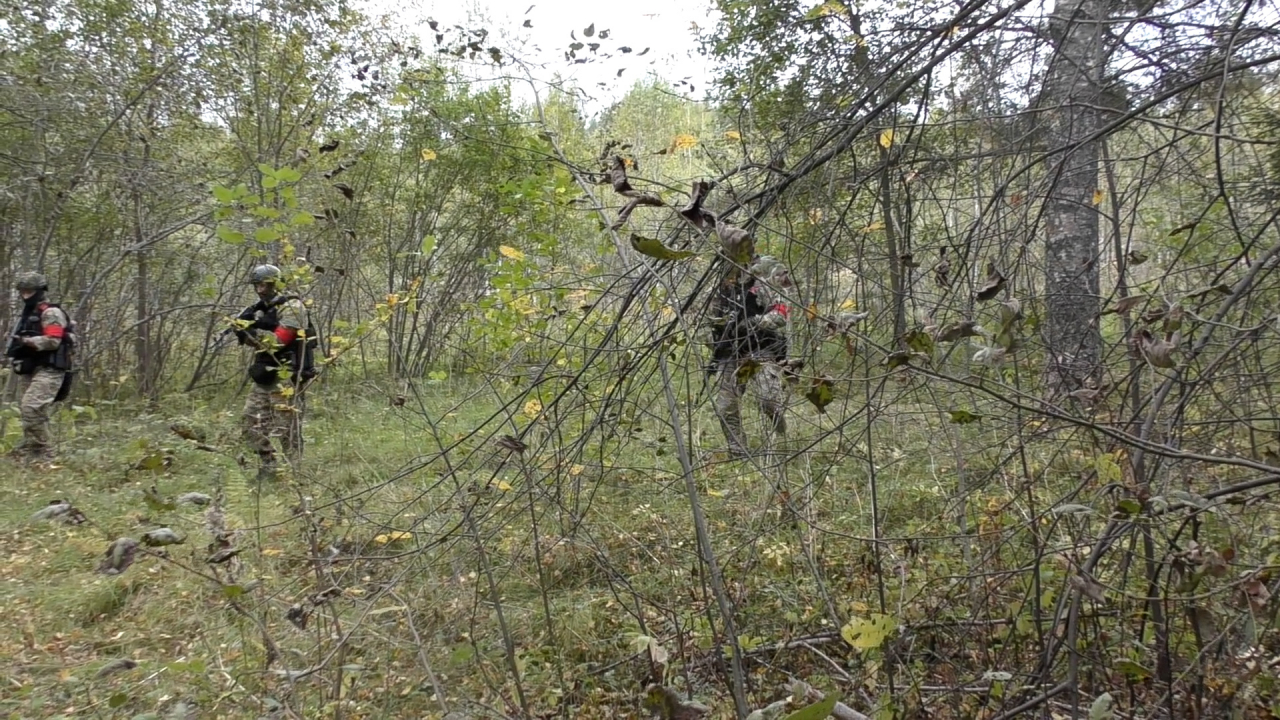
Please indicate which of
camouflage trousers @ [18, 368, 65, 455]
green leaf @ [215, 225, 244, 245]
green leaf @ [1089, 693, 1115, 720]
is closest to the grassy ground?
green leaf @ [1089, 693, 1115, 720]

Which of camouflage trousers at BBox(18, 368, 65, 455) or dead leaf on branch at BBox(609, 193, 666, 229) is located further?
camouflage trousers at BBox(18, 368, 65, 455)

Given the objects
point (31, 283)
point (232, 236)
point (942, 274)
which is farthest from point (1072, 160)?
point (31, 283)

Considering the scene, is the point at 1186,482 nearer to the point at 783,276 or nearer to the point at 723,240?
the point at 783,276

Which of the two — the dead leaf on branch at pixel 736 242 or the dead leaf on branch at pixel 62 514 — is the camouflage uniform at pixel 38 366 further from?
the dead leaf on branch at pixel 736 242

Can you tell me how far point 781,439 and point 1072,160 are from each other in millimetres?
1668

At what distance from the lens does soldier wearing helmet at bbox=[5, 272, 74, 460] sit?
208 inches

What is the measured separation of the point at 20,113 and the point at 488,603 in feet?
17.6

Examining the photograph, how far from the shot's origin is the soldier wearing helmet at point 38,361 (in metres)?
5.29

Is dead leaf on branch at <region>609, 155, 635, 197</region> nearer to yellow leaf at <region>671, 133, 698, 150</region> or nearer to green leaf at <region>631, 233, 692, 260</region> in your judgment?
green leaf at <region>631, 233, 692, 260</region>

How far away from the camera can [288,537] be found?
370 cm

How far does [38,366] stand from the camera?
539cm

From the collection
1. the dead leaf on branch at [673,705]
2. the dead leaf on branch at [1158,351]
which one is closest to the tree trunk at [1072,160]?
the dead leaf on branch at [1158,351]

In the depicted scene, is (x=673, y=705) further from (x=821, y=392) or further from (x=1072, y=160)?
(x=1072, y=160)

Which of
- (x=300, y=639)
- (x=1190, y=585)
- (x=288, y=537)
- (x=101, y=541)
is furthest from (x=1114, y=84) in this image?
(x=101, y=541)
